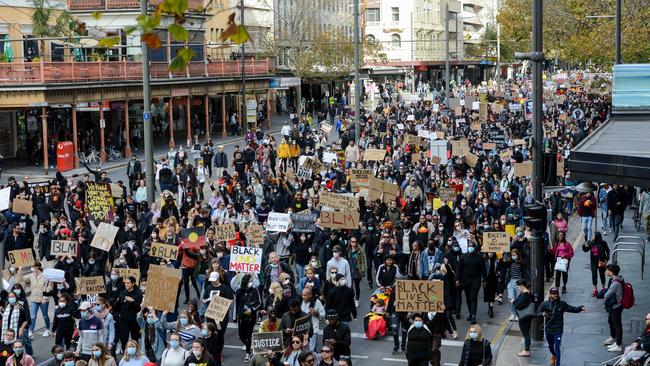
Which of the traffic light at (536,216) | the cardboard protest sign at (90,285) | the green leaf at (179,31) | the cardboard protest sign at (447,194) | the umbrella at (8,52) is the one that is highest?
the umbrella at (8,52)

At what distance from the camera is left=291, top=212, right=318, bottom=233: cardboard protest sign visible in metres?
22.1

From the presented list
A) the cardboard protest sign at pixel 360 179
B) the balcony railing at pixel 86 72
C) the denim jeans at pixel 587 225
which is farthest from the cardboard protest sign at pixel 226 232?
the balcony railing at pixel 86 72

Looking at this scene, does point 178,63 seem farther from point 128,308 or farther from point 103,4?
point 103,4

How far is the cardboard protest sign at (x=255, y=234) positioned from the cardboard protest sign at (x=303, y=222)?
83 cm

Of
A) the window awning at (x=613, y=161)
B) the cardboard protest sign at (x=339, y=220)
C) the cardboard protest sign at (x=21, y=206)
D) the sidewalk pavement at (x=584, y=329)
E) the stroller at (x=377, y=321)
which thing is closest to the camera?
the window awning at (x=613, y=161)

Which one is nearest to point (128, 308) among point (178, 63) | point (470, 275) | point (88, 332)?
point (88, 332)

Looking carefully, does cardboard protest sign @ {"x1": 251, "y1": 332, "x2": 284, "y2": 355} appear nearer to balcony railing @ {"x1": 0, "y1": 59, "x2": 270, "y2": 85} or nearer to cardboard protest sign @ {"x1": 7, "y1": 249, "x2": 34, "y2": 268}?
cardboard protest sign @ {"x1": 7, "y1": 249, "x2": 34, "y2": 268}

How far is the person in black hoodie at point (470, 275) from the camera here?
1955cm

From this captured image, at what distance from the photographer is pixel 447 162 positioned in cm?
3606

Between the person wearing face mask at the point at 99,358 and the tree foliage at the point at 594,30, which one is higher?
the tree foliage at the point at 594,30

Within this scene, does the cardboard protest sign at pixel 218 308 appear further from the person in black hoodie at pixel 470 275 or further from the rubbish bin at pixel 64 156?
the rubbish bin at pixel 64 156

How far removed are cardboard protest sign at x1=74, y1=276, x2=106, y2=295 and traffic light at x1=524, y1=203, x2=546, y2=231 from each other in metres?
6.76

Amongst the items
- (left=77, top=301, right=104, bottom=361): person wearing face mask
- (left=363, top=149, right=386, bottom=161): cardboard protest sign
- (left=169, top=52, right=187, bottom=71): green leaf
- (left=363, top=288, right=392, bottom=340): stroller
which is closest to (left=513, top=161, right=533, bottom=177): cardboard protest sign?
(left=363, top=149, right=386, bottom=161): cardboard protest sign

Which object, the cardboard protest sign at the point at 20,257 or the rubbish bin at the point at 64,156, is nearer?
the cardboard protest sign at the point at 20,257
